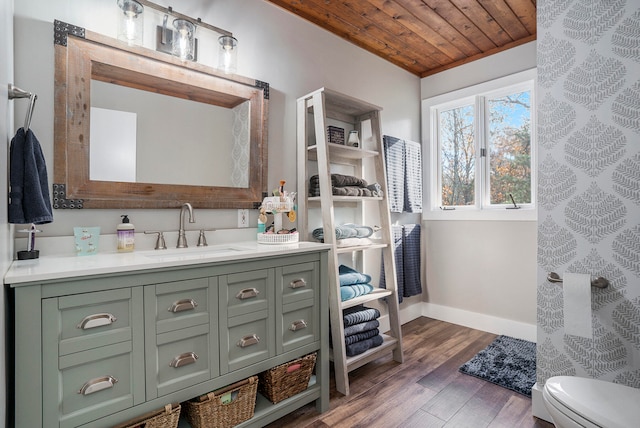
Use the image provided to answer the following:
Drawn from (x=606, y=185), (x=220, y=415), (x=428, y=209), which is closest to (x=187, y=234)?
(x=220, y=415)

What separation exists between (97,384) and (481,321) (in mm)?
2967

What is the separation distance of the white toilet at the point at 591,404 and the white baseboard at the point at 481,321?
1640 mm

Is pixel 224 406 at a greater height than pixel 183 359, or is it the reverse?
pixel 183 359

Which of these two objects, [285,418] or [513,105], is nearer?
[285,418]

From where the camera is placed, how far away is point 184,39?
1783 millimetres

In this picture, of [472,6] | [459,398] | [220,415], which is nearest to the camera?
[220,415]

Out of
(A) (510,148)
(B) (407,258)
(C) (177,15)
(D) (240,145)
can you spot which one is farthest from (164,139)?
(A) (510,148)

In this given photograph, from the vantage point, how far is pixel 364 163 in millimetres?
2789

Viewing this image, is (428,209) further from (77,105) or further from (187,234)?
(77,105)

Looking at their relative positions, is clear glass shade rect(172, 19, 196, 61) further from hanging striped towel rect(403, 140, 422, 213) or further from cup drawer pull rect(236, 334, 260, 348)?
hanging striped towel rect(403, 140, 422, 213)

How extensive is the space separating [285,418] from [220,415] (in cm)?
48

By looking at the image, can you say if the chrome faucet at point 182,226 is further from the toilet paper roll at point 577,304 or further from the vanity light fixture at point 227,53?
the toilet paper roll at point 577,304

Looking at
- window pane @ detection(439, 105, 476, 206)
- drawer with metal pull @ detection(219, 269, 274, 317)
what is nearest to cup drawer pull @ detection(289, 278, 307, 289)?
drawer with metal pull @ detection(219, 269, 274, 317)

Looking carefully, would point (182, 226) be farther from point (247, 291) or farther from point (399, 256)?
point (399, 256)
